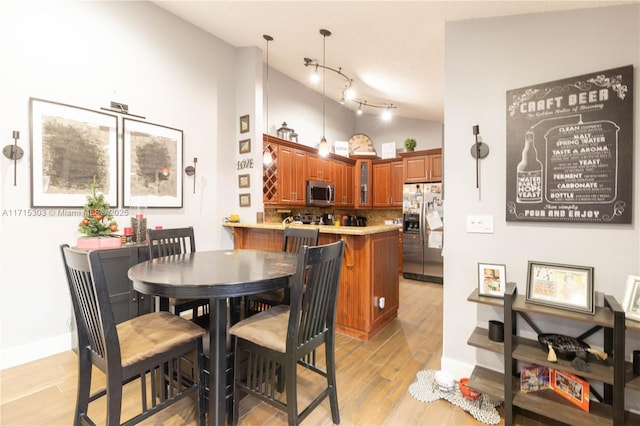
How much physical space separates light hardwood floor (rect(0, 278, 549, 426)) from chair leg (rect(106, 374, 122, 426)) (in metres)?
0.56

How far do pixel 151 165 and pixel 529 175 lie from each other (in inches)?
139

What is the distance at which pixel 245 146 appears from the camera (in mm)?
4109

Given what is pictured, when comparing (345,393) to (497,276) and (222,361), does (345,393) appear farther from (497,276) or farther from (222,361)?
(497,276)

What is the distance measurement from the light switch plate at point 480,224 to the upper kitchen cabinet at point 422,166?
10.6 ft

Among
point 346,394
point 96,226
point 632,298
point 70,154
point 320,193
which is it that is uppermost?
point 70,154

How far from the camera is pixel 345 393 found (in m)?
2.04

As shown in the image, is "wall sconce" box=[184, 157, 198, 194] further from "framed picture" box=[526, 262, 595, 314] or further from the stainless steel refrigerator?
the stainless steel refrigerator

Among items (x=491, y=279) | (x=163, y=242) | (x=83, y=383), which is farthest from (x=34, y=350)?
(x=491, y=279)

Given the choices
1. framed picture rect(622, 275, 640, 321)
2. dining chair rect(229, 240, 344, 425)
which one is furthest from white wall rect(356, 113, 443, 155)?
dining chair rect(229, 240, 344, 425)

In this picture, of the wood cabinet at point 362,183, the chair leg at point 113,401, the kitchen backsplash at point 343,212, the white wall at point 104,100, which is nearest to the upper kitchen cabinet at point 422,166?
the wood cabinet at point 362,183

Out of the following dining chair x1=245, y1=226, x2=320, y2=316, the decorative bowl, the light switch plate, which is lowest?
the decorative bowl

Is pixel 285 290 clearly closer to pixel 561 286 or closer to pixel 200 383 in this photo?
pixel 200 383

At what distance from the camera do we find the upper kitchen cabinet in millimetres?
5215

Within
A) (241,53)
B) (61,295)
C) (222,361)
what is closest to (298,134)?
(241,53)
